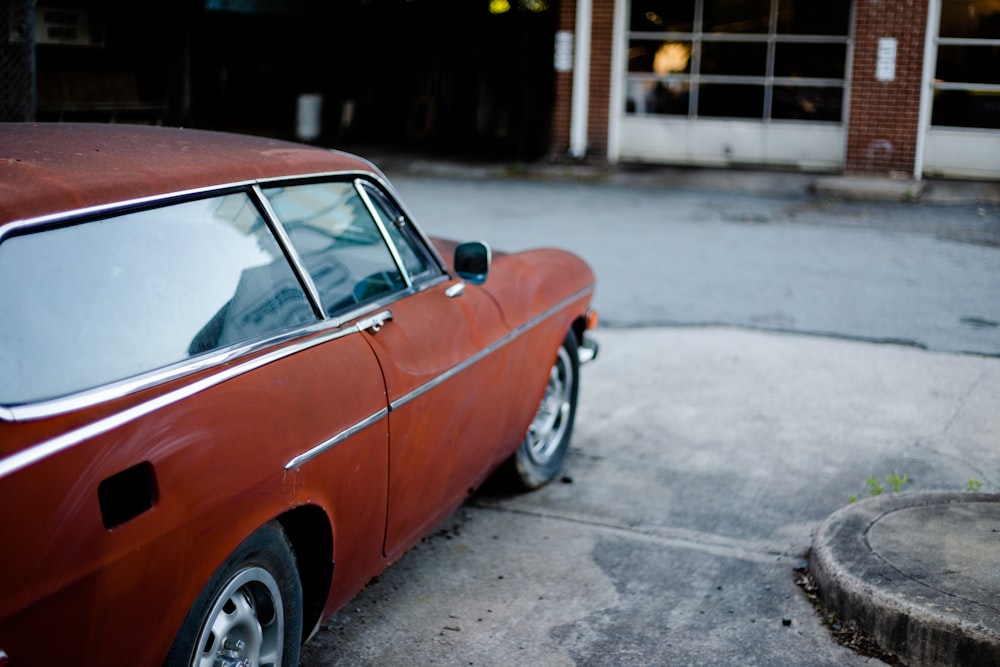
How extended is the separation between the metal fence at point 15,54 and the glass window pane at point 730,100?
1232 cm

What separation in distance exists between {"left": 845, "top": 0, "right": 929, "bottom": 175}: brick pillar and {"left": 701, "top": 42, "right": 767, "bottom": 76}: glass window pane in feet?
4.61

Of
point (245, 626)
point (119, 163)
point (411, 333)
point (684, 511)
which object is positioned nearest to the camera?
point (245, 626)

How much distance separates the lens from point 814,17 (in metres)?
16.2

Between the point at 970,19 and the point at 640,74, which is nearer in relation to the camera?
the point at 970,19

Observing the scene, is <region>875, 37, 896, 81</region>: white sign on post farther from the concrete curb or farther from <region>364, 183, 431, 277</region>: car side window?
<region>364, 183, 431, 277</region>: car side window

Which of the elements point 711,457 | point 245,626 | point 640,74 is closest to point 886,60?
point 640,74

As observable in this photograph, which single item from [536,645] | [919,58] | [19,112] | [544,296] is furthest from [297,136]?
[536,645]

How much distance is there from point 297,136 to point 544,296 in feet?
56.7

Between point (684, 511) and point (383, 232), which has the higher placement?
point (383, 232)

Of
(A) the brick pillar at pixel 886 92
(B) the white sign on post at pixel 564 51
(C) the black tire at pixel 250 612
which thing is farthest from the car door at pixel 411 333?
(B) the white sign on post at pixel 564 51

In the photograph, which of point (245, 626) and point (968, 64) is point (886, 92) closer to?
point (968, 64)

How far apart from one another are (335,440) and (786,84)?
48.3ft

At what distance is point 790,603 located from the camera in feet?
13.4

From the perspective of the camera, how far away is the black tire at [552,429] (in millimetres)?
5023
